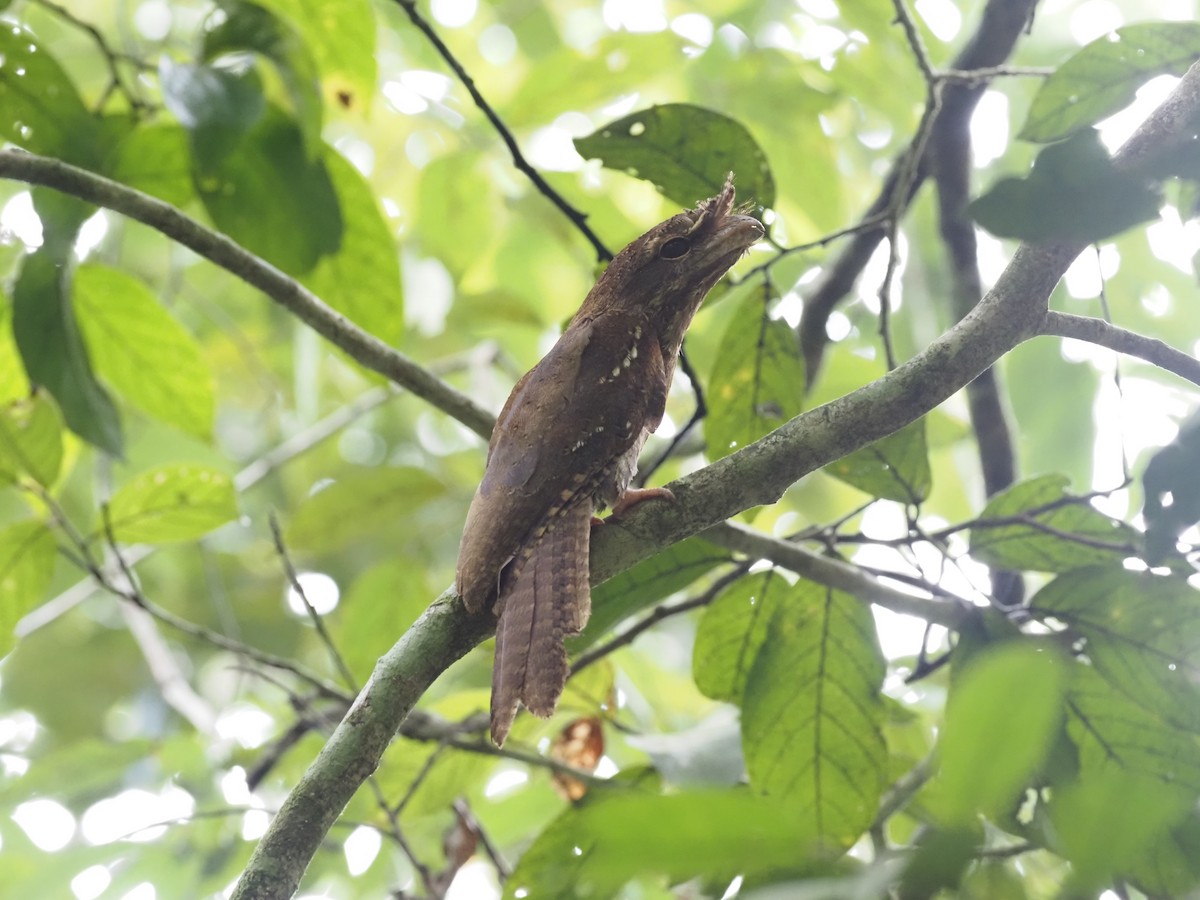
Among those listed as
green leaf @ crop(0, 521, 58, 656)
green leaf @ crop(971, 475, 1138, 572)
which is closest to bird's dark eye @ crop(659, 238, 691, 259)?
green leaf @ crop(971, 475, 1138, 572)

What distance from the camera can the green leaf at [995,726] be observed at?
1.68 ft

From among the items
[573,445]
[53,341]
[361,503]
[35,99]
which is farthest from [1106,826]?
[361,503]

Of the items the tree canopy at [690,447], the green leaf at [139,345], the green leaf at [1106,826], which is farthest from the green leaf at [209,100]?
the green leaf at [1106,826]

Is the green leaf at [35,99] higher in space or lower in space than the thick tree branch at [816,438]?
higher

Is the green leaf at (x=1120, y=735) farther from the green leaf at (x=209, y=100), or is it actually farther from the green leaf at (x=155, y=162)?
the green leaf at (x=155, y=162)

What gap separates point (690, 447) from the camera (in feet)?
9.60

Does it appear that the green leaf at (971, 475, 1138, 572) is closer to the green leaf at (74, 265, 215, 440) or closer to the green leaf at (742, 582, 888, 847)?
the green leaf at (742, 582, 888, 847)

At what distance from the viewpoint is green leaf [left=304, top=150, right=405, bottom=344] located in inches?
88.1

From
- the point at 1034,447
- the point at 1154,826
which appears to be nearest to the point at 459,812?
the point at 1034,447

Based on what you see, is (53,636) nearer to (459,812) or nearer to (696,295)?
(459,812)

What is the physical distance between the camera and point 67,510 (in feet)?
13.0

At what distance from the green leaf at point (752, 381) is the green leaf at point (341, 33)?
1003 millimetres

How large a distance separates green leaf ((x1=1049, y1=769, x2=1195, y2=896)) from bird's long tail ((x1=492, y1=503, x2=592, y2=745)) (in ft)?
3.35

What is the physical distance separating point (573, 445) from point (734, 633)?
52 centimetres
